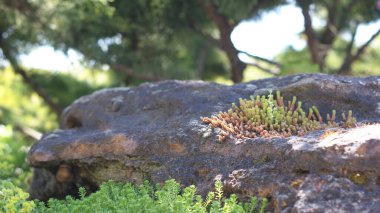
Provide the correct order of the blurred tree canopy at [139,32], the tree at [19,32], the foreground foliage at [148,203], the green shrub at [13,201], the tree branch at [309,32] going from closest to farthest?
1. the foreground foliage at [148,203]
2. the green shrub at [13,201]
3. the blurred tree canopy at [139,32]
4. the tree branch at [309,32]
5. the tree at [19,32]

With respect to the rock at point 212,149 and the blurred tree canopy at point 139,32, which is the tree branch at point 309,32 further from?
the rock at point 212,149

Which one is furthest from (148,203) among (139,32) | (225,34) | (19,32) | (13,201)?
(19,32)

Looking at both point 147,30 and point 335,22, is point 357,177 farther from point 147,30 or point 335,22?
point 335,22

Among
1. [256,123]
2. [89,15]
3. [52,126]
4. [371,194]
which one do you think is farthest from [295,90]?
[52,126]

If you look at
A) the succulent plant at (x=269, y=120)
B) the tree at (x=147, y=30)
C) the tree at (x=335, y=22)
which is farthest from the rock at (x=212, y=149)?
the tree at (x=335, y=22)

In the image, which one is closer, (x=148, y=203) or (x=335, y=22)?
(x=148, y=203)

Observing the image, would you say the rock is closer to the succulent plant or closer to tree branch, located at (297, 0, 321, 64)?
the succulent plant

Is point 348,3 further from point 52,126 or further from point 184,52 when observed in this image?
point 52,126
